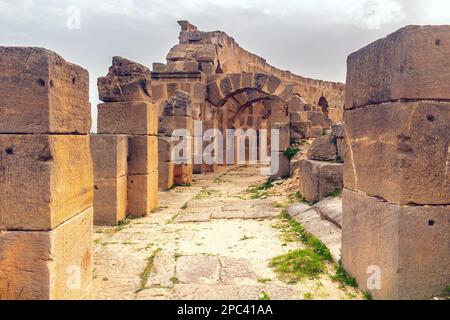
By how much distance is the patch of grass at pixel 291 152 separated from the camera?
31.8 feet

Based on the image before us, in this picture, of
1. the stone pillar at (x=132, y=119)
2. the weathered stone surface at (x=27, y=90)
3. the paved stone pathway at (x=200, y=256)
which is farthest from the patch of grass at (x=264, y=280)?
the stone pillar at (x=132, y=119)

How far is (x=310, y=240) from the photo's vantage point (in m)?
4.75

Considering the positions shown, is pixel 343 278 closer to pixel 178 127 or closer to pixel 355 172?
pixel 355 172

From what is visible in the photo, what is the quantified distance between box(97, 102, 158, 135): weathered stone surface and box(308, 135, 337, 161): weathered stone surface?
3.08 meters

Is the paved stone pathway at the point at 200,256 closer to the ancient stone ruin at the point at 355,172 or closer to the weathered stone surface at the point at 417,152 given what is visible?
the ancient stone ruin at the point at 355,172

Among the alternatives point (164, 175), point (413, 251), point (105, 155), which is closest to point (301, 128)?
point (164, 175)

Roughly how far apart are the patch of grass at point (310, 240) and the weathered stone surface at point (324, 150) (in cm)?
155

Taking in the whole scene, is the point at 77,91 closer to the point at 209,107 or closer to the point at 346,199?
the point at 346,199

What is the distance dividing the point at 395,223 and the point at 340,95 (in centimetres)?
2363

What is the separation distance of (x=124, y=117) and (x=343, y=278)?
4302 mm

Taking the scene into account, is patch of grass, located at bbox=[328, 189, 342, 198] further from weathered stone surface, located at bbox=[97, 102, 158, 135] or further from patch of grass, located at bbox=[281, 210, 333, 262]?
weathered stone surface, located at bbox=[97, 102, 158, 135]
